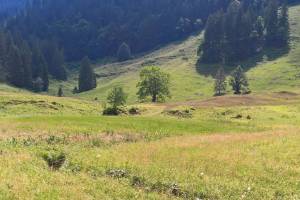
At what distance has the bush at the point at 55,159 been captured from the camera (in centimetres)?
2915

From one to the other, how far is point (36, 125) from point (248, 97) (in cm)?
6292

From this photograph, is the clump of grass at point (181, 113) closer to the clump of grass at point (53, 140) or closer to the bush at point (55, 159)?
the clump of grass at point (53, 140)

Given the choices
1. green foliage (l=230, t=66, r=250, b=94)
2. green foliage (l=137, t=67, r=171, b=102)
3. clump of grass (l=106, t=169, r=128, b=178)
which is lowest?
clump of grass (l=106, t=169, r=128, b=178)

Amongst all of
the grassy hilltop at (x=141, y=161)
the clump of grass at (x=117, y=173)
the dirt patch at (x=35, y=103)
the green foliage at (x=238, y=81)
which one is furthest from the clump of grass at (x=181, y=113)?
the green foliage at (x=238, y=81)

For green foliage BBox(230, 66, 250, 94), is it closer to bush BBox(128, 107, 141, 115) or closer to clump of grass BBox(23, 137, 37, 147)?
bush BBox(128, 107, 141, 115)

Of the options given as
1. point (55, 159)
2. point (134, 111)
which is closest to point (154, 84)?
point (134, 111)

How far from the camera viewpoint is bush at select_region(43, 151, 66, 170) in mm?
29155

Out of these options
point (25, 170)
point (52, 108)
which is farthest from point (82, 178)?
point (52, 108)

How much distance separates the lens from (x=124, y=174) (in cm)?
2783

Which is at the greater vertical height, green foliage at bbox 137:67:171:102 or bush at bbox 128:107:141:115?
green foliage at bbox 137:67:171:102

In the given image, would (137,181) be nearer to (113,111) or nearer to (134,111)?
(113,111)

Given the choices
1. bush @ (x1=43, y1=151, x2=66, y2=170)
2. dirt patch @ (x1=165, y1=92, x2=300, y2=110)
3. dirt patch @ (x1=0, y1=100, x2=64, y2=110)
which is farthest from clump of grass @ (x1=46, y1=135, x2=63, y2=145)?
dirt patch @ (x1=165, y1=92, x2=300, y2=110)

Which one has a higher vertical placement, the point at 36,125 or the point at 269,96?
the point at 269,96

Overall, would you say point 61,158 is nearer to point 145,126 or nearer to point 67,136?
point 67,136
